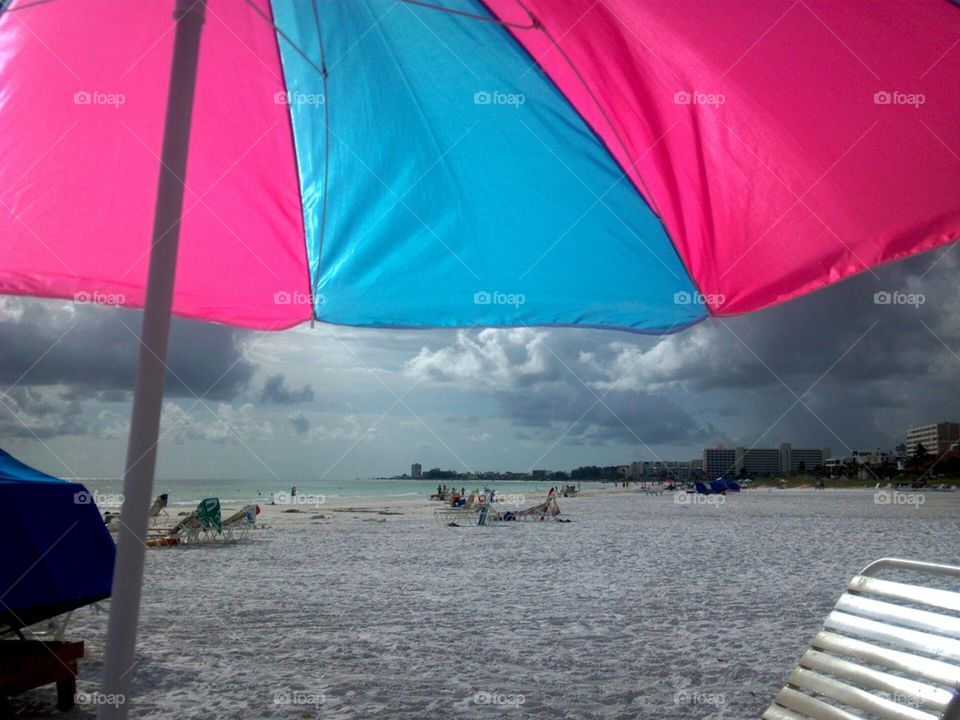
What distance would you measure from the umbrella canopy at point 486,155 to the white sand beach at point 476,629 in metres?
2.25

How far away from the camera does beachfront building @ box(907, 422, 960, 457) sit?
3189 inches

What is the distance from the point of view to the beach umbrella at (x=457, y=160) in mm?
2178

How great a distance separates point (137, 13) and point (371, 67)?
0.93 m

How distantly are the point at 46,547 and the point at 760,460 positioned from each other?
353ft

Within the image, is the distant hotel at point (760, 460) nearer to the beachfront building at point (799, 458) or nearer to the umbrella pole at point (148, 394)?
the beachfront building at point (799, 458)

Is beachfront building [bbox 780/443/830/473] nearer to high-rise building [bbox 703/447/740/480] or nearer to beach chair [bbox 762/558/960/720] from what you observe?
high-rise building [bbox 703/447/740/480]

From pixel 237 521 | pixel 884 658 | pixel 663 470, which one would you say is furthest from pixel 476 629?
pixel 663 470

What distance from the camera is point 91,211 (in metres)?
3.32

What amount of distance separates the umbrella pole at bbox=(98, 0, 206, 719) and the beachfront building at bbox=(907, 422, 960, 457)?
86.7m

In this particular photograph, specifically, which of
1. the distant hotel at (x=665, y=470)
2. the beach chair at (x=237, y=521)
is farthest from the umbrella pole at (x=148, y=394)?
the distant hotel at (x=665, y=470)

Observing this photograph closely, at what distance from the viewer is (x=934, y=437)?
289ft

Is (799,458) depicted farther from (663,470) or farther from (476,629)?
(476,629)

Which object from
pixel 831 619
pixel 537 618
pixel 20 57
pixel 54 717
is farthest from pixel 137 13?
pixel 537 618

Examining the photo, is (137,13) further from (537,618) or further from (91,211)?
(537,618)
